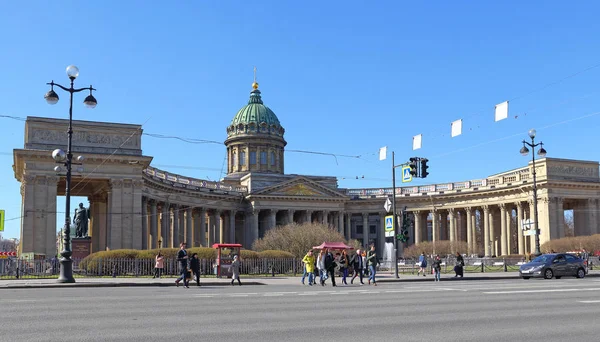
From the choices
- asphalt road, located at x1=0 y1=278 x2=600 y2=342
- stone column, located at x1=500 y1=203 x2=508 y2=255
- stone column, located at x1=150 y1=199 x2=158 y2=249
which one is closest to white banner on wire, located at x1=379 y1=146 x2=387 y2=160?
asphalt road, located at x1=0 y1=278 x2=600 y2=342

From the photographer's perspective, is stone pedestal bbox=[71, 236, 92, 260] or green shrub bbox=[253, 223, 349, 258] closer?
→ stone pedestal bbox=[71, 236, 92, 260]

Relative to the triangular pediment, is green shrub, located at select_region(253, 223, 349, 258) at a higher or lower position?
lower

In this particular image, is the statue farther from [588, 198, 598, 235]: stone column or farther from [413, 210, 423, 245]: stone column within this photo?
[588, 198, 598, 235]: stone column

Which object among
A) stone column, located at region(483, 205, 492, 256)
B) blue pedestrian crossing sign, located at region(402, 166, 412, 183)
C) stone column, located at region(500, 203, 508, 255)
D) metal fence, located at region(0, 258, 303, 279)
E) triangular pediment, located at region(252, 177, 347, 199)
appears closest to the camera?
blue pedestrian crossing sign, located at region(402, 166, 412, 183)

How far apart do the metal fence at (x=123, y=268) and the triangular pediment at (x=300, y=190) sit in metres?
54.4

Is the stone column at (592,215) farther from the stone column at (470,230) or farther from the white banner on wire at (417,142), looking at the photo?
the white banner on wire at (417,142)

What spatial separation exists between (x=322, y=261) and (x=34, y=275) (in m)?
22.0

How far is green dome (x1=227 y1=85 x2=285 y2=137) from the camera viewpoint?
415 feet

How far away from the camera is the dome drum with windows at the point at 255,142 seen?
124 metres

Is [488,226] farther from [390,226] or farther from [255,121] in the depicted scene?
[390,226]

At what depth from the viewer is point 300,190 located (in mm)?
110812

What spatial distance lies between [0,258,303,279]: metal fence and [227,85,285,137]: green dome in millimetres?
74212

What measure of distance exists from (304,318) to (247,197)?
300ft

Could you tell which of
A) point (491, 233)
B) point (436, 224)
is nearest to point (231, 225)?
point (436, 224)
